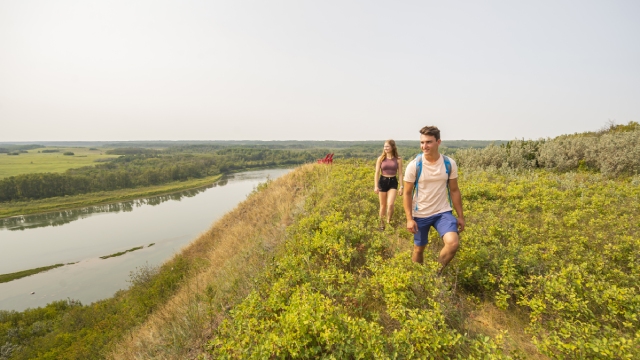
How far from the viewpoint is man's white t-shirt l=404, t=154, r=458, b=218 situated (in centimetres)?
360

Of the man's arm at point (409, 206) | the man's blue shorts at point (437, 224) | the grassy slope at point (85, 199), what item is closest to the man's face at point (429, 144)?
the man's arm at point (409, 206)

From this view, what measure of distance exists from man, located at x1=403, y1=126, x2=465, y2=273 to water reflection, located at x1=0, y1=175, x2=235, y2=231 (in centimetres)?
5959

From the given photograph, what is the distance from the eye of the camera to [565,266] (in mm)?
3898

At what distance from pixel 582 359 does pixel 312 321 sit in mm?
2220

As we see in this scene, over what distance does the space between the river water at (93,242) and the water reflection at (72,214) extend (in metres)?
0.12

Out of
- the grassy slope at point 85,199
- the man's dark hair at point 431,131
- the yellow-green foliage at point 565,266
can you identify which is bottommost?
the grassy slope at point 85,199

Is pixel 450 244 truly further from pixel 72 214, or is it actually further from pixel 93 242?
pixel 72 214

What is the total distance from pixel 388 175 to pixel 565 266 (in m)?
3.35

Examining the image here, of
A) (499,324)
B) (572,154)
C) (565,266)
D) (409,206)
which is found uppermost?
(572,154)

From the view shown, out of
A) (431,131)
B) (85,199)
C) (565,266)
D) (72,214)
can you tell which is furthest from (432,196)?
(85,199)

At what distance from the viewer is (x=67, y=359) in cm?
997

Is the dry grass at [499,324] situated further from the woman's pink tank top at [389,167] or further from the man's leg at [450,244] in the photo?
the woman's pink tank top at [389,167]

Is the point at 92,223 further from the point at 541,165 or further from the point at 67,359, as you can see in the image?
the point at 541,165

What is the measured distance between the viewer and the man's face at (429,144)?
3500 millimetres
